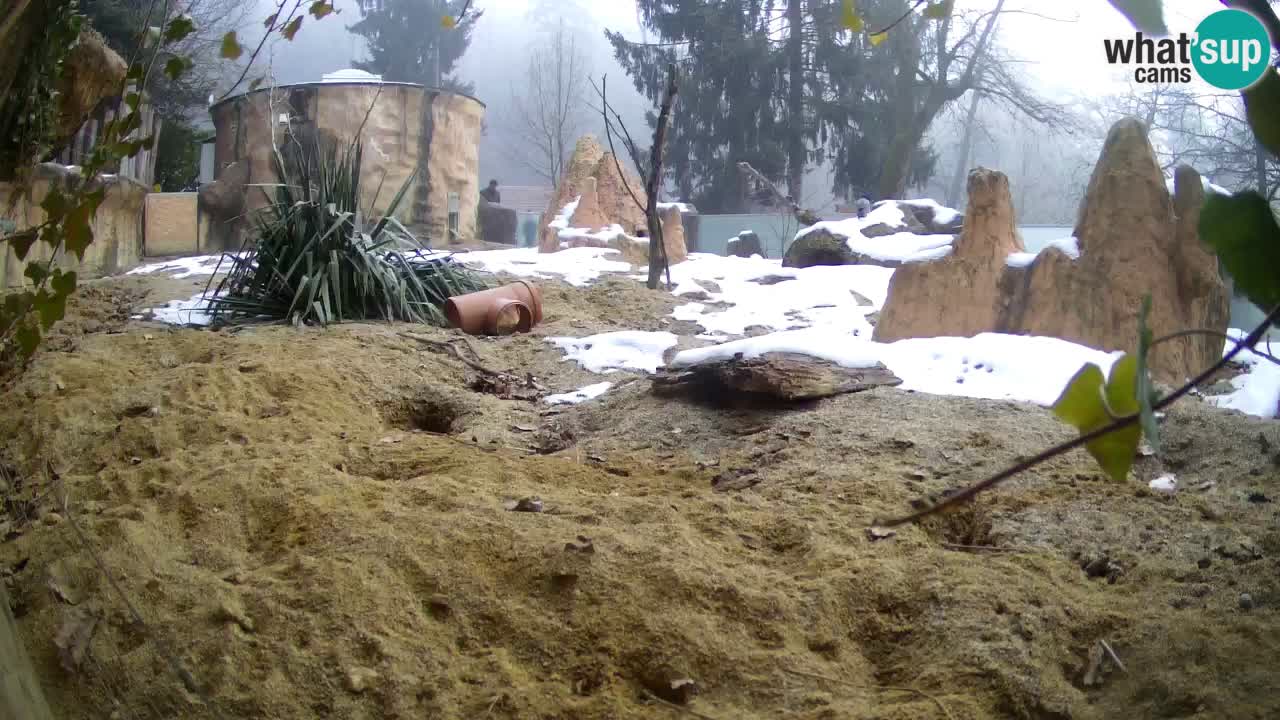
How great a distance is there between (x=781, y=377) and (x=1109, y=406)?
2567 mm

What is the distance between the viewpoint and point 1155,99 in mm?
8398

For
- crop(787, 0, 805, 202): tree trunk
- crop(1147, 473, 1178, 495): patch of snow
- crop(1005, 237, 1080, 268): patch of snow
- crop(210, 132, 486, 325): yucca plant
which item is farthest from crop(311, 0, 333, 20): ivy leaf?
crop(787, 0, 805, 202): tree trunk

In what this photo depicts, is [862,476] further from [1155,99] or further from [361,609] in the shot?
[1155,99]

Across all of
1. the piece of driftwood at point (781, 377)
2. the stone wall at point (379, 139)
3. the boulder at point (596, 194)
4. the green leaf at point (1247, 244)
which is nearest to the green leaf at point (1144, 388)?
the green leaf at point (1247, 244)

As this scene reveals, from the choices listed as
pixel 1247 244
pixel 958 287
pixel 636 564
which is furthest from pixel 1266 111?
pixel 958 287

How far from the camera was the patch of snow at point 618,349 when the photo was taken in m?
4.70

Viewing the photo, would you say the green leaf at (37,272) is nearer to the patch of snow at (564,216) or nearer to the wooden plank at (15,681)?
the wooden plank at (15,681)

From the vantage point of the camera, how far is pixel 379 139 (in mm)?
14586

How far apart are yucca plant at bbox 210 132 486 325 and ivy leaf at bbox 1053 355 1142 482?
15.6 ft

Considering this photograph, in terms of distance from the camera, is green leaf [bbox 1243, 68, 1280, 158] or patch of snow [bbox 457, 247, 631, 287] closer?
green leaf [bbox 1243, 68, 1280, 158]

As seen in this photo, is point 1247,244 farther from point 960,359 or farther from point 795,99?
point 795,99

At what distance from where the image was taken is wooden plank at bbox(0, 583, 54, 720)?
1187mm

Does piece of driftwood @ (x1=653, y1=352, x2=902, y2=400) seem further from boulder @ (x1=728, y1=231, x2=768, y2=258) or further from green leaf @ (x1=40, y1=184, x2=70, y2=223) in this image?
boulder @ (x1=728, y1=231, x2=768, y2=258)

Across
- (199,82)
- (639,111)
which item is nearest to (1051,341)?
(199,82)
